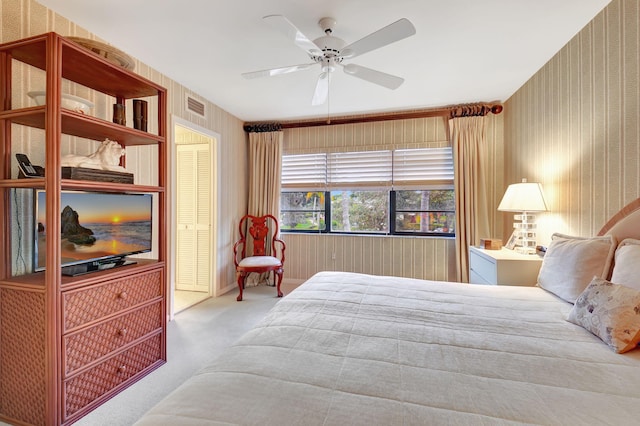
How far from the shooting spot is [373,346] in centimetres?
121

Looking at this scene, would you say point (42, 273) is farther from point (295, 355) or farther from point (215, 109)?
point (215, 109)

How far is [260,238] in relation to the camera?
179 inches

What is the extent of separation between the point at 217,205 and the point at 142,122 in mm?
1839

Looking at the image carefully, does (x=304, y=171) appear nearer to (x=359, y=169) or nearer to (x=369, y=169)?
(x=359, y=169)

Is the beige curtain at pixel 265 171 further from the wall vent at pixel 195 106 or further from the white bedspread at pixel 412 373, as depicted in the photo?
the white bedspread at pixel 412 373

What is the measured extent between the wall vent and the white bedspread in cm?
290

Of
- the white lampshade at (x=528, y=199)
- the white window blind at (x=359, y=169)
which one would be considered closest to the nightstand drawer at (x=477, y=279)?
the white lampshade at (x=528, y=199)

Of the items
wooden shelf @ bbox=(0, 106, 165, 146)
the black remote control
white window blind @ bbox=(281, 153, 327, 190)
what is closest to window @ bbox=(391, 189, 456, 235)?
white window blind @ bbox=(281, 153, 327, 190)

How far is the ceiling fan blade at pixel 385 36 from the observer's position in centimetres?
167

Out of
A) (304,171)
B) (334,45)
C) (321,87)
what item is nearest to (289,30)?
(334,45)

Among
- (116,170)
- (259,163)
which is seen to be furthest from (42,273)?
(259,163)

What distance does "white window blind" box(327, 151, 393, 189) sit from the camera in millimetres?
4297

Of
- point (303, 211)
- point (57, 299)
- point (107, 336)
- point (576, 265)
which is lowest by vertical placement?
point (107, 336)

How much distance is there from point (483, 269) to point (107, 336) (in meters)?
3.27
